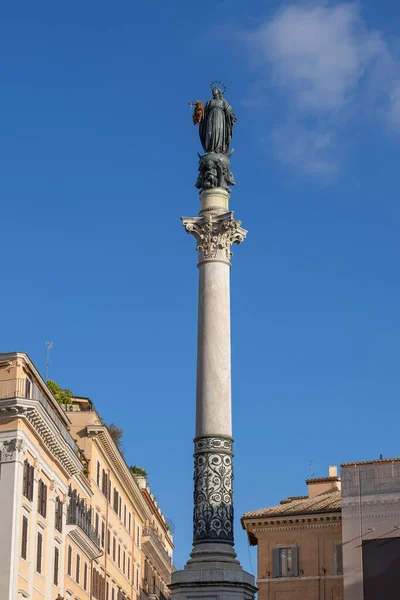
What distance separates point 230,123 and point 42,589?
2474 centimetres

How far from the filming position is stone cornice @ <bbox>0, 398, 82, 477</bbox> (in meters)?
47.2

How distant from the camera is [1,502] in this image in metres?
45.5

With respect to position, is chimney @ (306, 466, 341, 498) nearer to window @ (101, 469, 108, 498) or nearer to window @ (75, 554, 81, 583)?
window @ (101, 469, 108, 498)

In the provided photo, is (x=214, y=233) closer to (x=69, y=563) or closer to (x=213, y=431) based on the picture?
(x=213, y=431)

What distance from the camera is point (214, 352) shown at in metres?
29.9

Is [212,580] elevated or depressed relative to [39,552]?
depressed

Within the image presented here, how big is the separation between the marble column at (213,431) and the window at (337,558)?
33180 mm

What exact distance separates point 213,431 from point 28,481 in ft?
67.3

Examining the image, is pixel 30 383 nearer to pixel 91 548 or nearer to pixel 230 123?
pixel 91 548

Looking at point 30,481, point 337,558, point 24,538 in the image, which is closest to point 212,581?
point 24,538

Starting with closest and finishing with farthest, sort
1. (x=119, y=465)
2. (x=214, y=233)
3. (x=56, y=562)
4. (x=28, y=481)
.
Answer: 1. (x=214, y=233)
2. (x=28, y=481)
3. (x=56, y=562)
4. (x=119, y=465)

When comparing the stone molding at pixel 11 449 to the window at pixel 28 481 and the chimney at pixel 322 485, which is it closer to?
the window at pixel 28 481

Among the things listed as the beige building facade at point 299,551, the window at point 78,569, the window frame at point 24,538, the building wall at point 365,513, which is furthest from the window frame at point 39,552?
the beige building facade at point 299,551

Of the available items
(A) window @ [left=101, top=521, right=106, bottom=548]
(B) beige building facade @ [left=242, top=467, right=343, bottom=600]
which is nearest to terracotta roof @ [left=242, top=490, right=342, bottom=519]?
(B) beige building facade @ [left=242, top=467, right=343, bottom=600]
